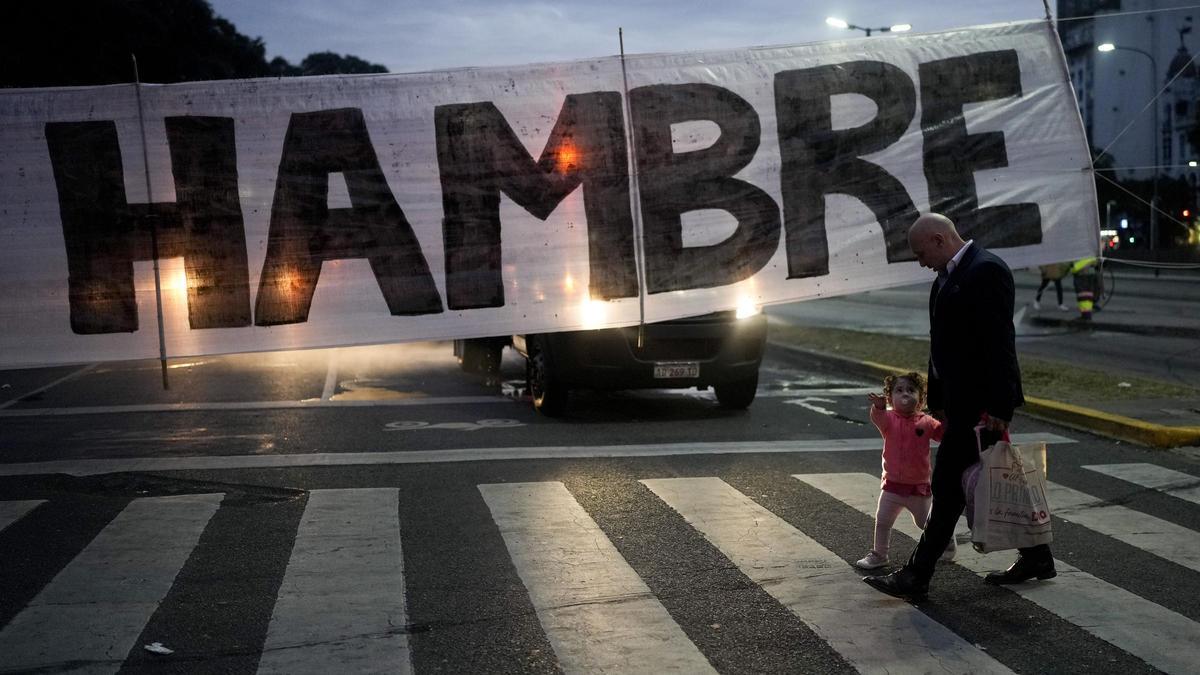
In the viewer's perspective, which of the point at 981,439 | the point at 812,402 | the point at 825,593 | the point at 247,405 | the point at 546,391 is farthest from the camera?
the point at 812,402

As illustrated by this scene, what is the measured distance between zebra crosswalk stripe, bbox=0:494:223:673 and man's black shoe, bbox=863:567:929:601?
3.34 m

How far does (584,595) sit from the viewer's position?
A: 6.07 metres

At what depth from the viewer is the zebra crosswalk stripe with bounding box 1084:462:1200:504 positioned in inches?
343

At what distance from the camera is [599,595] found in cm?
607

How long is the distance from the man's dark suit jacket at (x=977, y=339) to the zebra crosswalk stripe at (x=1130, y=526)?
179 cm

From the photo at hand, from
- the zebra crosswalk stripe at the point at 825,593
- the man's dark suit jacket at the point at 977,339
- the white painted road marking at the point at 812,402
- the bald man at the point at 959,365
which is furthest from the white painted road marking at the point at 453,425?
the man's dark suit jacket at the point at 977,339

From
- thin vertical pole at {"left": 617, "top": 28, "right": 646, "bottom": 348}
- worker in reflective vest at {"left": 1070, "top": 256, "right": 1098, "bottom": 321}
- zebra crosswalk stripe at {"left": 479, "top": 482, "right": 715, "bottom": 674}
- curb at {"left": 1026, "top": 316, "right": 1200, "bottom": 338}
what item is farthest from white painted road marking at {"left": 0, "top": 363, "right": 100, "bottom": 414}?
curb at {"left": 1026, "top": 316, "right": 1200, "bottom": 338}

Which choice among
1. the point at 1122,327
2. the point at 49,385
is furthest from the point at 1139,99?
the point at 49,385

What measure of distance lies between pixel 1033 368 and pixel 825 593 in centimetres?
1008

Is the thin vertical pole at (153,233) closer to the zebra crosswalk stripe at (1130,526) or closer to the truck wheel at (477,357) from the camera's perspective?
the zebra crosswalk stripe at (1130,526)

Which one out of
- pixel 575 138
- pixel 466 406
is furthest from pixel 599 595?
pixel 466 406

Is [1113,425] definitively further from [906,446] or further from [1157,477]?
[906,446]

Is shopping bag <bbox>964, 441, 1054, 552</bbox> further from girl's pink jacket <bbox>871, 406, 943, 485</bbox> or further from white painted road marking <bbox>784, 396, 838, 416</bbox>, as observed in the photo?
white painted road marking <bbox>784, 396, 838, 416</bbox>

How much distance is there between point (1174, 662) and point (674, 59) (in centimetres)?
388
